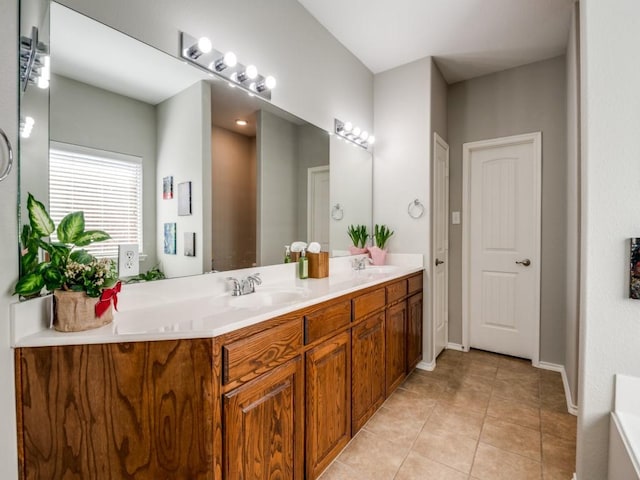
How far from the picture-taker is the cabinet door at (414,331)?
99.3 inches

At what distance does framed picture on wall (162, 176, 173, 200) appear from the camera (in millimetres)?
1450

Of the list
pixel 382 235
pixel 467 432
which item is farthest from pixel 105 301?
pixel 382 235

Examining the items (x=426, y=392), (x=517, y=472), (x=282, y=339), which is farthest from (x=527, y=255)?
(x=282, y=339)

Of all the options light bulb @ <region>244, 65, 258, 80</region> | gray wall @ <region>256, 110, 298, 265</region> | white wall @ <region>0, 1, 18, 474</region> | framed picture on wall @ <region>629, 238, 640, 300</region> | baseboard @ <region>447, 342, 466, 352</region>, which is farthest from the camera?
baseboard @ <region>447, 342, 466, 352</region>

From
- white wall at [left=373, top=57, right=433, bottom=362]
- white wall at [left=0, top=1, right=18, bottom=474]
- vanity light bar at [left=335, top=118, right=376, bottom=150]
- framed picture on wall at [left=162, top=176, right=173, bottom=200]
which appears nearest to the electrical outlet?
framed picture on wall at [left=162, top=176, right=173, bottom=200]

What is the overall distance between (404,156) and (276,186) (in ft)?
4.51

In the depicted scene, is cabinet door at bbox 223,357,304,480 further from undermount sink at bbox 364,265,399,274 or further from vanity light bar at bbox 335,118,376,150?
vanity light bar at bbox 335,118,376,150

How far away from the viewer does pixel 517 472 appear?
1603 mm

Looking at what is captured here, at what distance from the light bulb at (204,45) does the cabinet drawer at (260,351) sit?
1.32 metres

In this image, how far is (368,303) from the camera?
1.91 meters

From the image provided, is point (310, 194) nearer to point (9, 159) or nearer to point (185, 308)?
point (185, 308)

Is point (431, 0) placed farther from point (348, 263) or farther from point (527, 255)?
point (527, 255)

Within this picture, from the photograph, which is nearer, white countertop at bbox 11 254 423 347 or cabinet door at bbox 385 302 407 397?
white countertop at bbox 11 254 423 347

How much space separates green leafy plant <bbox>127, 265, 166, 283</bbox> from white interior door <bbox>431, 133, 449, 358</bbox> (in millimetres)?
2190
